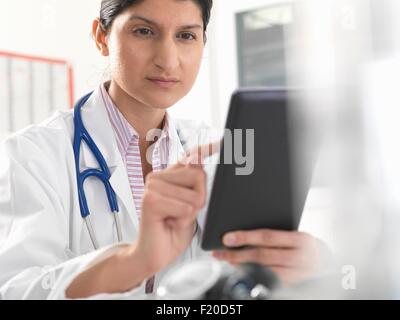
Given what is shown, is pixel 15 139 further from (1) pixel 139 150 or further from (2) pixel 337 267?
(2) pixel 337 267

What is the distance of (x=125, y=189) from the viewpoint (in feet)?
2.65

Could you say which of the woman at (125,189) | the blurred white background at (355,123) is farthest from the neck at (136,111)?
the blurred white background at (355,123)

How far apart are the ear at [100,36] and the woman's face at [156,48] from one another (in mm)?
31

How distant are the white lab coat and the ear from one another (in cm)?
7

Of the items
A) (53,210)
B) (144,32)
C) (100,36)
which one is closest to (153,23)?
(144,32)

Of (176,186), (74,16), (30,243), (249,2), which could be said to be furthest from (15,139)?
(249,2)

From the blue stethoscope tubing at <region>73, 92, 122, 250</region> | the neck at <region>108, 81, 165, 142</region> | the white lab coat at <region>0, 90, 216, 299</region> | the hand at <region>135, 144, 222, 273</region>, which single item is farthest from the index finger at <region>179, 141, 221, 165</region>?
the neck at <region>108, 81, 165, 142</region>

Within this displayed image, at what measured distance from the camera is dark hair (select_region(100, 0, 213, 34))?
0.82 metres

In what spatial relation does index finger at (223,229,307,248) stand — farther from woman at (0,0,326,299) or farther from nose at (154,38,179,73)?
nose at (154,38,179,73)

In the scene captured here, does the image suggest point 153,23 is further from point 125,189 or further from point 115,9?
point 125,189

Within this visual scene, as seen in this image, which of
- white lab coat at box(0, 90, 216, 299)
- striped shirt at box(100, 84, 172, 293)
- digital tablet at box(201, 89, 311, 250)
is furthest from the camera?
striped shirt at box(100, 84, 172, 293)

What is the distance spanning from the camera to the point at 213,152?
1.69 feet

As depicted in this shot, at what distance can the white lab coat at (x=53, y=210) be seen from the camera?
0.59 m

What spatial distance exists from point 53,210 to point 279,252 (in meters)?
0.32
